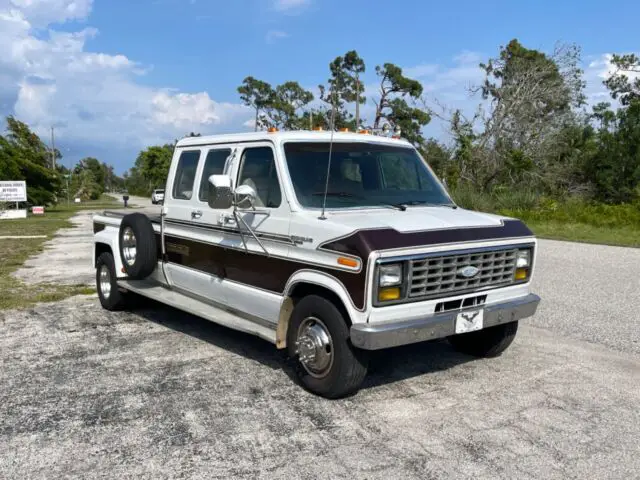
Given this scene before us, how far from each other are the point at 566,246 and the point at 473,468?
12.6 m

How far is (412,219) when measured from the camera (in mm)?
4934

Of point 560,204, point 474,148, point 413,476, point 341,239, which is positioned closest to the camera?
point 413,476

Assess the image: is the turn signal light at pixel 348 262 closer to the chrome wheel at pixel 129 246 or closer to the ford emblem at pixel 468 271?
the ford emblem at pixel 468 271

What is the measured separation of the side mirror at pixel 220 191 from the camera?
5.17m

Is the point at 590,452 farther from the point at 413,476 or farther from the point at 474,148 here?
the point at 474,148

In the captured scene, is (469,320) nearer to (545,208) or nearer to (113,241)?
(113,241)

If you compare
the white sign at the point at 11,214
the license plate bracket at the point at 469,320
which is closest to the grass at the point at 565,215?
the license plate bracket at the point at 469,320

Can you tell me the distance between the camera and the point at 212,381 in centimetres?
527

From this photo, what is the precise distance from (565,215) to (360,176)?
1631 centimetres

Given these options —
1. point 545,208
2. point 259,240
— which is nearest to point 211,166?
point 259,240

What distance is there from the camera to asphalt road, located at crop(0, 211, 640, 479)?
12.5 ft

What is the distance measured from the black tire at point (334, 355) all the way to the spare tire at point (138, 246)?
2.54 meters

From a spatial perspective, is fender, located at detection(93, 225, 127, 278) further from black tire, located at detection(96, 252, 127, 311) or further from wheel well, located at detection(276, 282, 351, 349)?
wheel well, located at detection(276, 282, 351, 349)

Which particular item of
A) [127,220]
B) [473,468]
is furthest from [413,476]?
[127,220]
